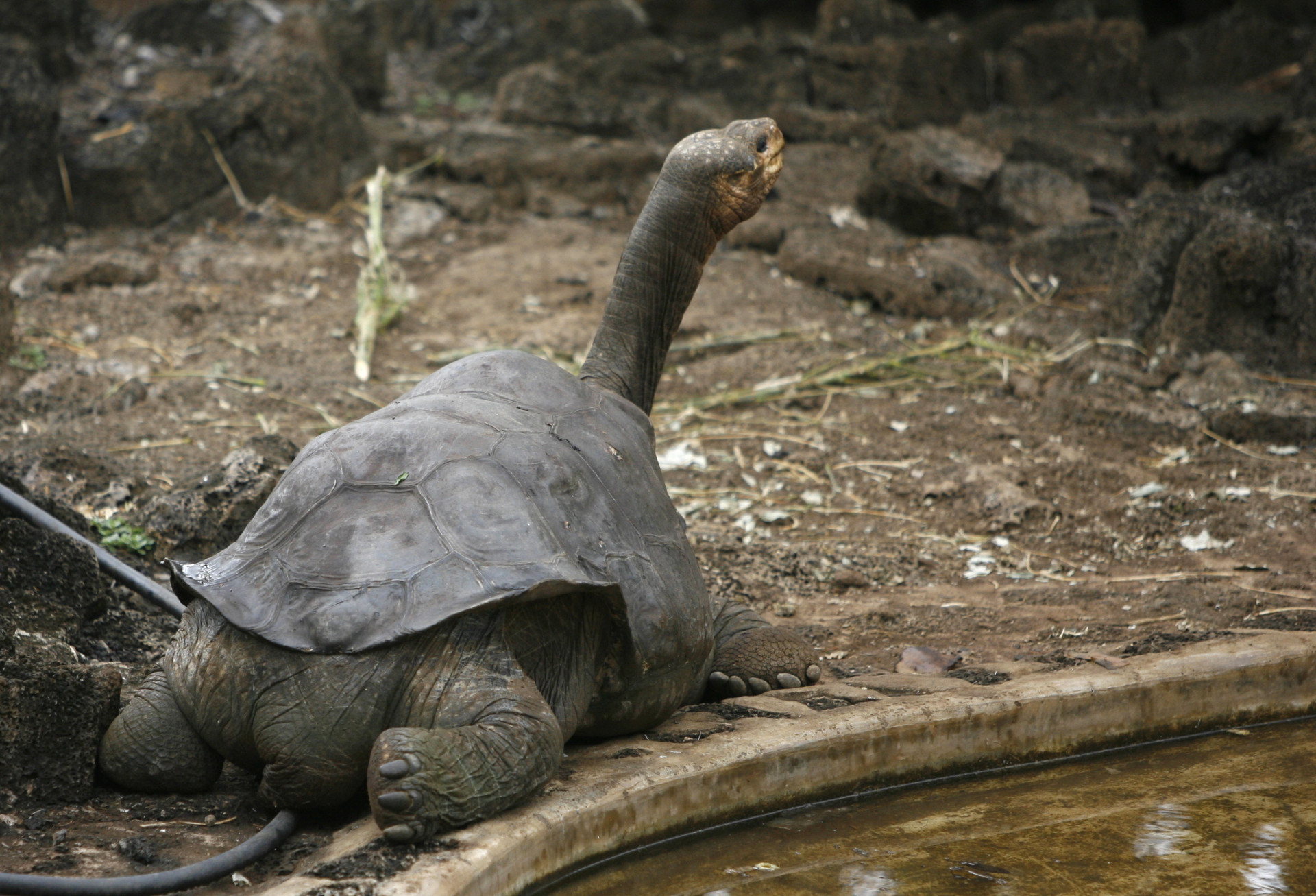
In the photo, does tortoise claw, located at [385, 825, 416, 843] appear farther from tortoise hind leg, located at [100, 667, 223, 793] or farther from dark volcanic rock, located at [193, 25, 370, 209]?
dark volcanic rock, located at [193, 25, 370, 209]

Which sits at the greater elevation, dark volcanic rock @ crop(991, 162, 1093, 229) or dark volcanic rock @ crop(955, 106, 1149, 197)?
dark volcanic rock @ crop(955, 106, 1149, 197)

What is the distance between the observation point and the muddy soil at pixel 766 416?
3.61 meters

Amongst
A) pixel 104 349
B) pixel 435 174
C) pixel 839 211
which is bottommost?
pixel 104 349

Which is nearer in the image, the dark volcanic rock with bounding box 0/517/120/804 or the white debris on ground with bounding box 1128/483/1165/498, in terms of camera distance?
the dark volcanic rock with bounding box 0/517/120/804

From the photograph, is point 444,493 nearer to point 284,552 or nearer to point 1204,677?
point 284,552

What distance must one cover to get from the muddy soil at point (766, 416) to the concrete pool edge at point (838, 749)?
0.14 metres

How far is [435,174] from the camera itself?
30.1 ft

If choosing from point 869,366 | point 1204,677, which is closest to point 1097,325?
point 869,366

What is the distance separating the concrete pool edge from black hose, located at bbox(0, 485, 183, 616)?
121 cm

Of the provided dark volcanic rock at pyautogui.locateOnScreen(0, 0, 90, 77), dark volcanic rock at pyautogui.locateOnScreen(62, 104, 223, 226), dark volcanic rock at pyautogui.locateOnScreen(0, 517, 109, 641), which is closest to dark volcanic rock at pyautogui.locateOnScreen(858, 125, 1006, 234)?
dark volcanic rock at pyautogui.locateOnScreen(62, 104, 223, 226)

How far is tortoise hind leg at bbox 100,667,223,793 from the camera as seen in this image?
239cm

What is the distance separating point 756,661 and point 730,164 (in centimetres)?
131

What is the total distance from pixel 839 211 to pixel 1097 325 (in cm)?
227

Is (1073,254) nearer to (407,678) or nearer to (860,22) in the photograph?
(860,22)
